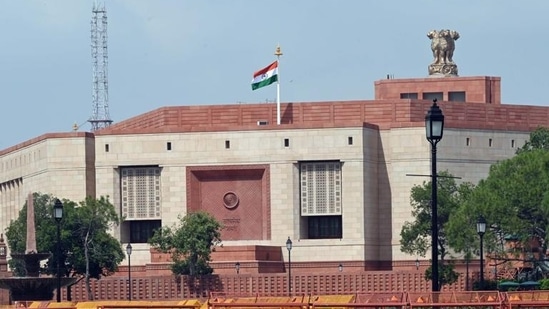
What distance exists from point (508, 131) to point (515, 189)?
1173 inches

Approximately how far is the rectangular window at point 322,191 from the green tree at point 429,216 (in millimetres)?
7988

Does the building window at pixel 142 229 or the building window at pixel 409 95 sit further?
the building window at pixel 409 95

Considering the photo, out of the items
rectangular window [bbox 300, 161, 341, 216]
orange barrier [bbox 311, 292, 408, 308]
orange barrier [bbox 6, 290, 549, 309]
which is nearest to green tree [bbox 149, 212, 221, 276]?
rectangular window [bbox 300, 161, 341, 216]

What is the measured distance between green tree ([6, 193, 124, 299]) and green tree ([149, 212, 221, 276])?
316cm

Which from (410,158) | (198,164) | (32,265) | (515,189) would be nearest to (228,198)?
(198,164)

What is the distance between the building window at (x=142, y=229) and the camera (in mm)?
134875

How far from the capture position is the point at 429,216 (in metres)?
120

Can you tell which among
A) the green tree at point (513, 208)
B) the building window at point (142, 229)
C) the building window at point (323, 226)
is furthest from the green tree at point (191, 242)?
the green tree at point (513, 208)

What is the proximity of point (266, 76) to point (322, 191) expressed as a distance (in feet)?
30.5

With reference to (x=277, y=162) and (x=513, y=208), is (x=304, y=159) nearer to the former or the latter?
(x=277, y=162)

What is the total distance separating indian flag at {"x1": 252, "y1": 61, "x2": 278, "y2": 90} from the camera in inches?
5330

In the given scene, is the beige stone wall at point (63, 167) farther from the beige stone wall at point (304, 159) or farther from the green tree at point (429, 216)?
the green tree at point (429, 216)

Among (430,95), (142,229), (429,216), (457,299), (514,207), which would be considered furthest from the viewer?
(430,95)

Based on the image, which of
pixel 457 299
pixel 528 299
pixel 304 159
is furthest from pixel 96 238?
pixel 528 299
